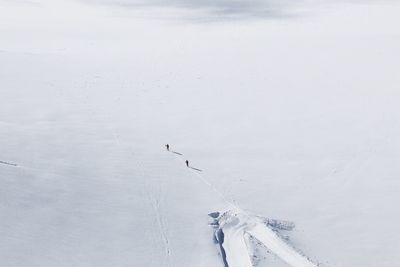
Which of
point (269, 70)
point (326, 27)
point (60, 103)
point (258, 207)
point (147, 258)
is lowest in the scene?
point (147, 258)

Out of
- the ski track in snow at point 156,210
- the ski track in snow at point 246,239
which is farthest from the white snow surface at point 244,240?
Answer: the ski track in snow at point 156,210

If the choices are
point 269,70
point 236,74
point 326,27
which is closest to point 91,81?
point 236,74

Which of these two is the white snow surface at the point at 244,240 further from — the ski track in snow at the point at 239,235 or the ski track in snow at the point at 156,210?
the ski track in snow at the point at 156,210

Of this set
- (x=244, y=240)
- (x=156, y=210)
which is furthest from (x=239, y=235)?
(x=156, y=210)

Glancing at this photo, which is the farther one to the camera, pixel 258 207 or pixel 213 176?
pixel 213 176

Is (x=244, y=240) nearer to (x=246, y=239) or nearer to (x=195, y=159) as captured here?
(x=246, y=239)

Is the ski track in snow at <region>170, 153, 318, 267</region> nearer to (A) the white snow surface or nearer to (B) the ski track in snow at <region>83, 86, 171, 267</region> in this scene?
(A) the white snow surface

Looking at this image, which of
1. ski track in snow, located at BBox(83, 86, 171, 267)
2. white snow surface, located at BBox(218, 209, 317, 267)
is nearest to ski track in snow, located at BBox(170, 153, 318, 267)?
white snow surface, located at BBox(218, 209, 317, 267)

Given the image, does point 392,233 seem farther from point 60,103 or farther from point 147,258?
point 60,103
